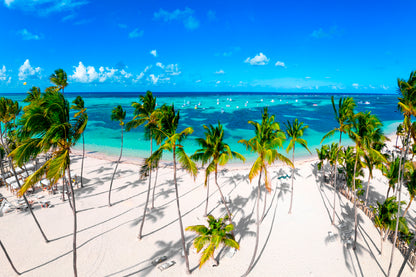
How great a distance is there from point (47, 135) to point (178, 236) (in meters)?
11.5

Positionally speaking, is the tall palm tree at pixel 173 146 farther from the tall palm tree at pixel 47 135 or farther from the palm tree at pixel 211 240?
the tall palm tree at pixel 47 135

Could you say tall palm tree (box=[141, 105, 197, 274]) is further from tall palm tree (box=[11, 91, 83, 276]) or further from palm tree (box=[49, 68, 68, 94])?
palm tree (box=[49, 68, 68, 94])

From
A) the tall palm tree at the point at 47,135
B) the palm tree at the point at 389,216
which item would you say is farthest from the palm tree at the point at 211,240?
the palm tree at the point at 389,216

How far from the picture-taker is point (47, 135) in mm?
8172

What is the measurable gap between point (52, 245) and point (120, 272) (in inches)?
237

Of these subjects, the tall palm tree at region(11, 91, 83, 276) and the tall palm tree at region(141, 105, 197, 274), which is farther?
the tall palm tree at region(141, 105, 197, 274)

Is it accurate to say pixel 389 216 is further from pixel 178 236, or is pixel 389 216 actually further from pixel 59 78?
pixel 59 78

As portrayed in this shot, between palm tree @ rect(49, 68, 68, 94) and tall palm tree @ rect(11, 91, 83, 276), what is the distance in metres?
14.1

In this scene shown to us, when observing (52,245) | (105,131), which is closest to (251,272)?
(52,245)

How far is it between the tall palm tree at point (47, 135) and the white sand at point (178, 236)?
8.10m

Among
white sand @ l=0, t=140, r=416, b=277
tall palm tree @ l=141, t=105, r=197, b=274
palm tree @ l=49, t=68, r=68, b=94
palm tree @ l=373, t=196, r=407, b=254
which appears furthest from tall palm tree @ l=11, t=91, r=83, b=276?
palm tree @ l=373, t=196, r=407, b=254

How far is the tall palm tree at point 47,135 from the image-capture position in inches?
320

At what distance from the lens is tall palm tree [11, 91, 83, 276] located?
8.12 metres

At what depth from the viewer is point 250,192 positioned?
76.3 feet
